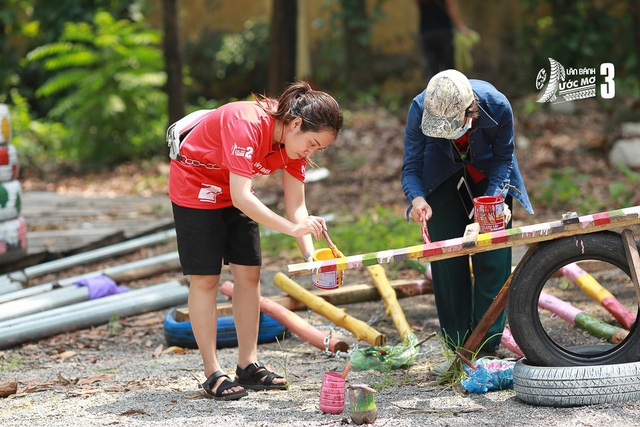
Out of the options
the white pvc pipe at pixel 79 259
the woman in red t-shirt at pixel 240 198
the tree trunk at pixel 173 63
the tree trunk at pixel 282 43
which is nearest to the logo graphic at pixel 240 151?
the woman in red t-shirt at pixel 240 198

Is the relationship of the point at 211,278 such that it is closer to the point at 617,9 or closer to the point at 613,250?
the point at 613,250

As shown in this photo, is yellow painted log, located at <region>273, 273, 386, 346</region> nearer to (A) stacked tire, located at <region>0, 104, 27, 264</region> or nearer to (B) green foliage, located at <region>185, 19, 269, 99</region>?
(A) stacked tire, located at <region>0, 104, 27, 264</region>

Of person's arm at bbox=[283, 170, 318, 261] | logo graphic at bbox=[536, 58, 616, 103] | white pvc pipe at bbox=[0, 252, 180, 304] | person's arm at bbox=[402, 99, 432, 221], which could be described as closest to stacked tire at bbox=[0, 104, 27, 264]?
white pvc pipe at bbox=[0, 252, 180, 304]

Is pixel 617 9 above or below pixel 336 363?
above

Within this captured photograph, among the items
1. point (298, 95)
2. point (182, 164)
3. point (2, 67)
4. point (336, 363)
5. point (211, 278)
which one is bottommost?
point (336, 363)

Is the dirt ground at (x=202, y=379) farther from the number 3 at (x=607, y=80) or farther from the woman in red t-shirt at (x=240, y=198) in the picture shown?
the number 3 at (x=607, y=80)

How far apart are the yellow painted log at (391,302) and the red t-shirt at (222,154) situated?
121 cm

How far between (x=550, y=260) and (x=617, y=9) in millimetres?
11224

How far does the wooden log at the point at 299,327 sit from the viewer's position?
4.72 m

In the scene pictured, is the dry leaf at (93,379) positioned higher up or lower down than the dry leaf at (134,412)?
lower down

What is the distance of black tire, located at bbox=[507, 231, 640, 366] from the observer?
3.74 m

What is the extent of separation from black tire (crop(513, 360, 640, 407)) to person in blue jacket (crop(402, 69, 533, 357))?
1.77ft

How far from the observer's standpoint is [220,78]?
15016 millimetres

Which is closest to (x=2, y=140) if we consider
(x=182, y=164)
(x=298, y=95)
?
(x=182, y=164)
